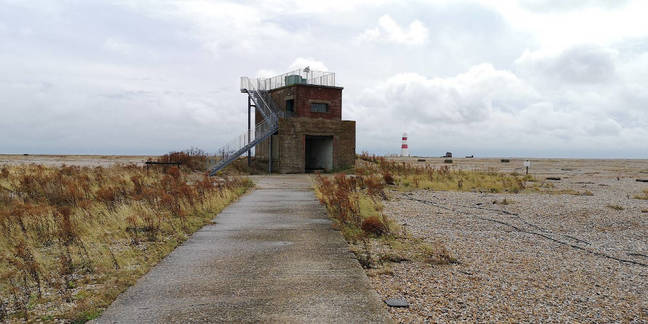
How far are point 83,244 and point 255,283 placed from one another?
162 inches

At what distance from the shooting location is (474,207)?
48.6 feet

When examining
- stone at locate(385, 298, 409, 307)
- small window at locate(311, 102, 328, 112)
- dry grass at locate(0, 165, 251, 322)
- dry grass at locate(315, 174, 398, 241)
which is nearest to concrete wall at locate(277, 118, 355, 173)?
small window at locate(311, 102, 328, 112)

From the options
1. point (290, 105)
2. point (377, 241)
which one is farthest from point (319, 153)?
point (377, 241)

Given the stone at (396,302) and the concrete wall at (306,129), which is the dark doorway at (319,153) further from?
the stone at (396,302)

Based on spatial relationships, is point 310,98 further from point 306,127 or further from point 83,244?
point 83,244

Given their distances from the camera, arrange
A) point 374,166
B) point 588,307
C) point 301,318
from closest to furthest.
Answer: point 301,318 → point 588,307 → point 374,166

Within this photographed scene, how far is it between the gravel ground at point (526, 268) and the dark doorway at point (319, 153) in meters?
19.6

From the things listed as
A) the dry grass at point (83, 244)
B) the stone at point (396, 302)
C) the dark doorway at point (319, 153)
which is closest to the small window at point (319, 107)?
the dark doorway at point (319, 153)

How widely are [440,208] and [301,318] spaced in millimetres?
10471

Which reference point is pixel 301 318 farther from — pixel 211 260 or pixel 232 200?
pixel 232 200

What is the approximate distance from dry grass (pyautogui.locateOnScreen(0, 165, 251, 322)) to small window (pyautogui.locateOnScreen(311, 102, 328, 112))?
17.3 meters

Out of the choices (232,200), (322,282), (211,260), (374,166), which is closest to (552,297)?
(322,282)

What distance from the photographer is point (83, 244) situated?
26.7ft

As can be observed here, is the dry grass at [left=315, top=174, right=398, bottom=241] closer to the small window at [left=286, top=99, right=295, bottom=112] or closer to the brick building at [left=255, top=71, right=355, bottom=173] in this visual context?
the brick building at [left=255, top=71, right=355, bottom=173]
